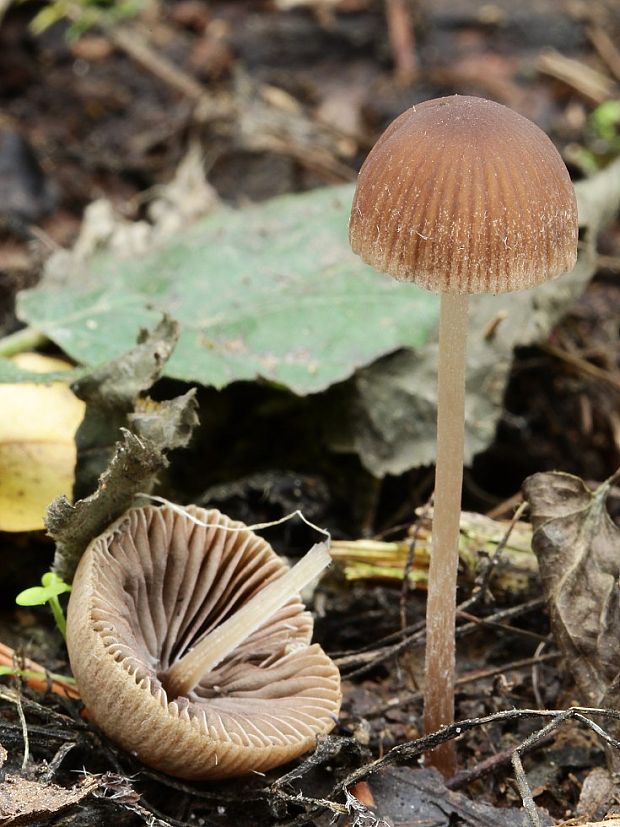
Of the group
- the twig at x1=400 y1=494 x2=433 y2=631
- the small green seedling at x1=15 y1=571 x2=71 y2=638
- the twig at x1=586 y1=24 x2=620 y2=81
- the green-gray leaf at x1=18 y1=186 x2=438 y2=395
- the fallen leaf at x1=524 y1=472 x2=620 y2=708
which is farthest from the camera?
the twig at x1=586 y1=24 x2=620 y2=81

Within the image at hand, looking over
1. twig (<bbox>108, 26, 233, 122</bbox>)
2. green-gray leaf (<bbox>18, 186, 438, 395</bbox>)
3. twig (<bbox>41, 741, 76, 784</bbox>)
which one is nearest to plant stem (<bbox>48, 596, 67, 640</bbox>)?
twig (<bbox>41, 741, 76, 784</bbox>)

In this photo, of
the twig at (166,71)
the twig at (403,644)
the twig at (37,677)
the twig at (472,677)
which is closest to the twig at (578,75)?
the twig at (166,71)

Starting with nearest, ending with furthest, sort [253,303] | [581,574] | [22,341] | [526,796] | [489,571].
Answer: [526,796] → [581,574] → [489,571] → [22,341] → [253,303]

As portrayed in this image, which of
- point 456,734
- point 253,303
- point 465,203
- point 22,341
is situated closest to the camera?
point 465,203

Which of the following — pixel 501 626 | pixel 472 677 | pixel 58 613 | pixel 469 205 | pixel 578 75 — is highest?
pixel 469 205

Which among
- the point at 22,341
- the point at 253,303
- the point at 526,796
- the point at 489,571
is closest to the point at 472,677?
the point at 489,571

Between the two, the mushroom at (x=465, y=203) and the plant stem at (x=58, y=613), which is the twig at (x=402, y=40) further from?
the plant stem at (x=58, y=613)

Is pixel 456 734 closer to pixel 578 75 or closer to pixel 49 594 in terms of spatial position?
pixel 49 594

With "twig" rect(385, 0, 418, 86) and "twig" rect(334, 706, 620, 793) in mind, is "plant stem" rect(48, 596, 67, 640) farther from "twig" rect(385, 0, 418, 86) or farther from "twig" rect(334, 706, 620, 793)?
"twig" rect(385, 0, 418, 86)
